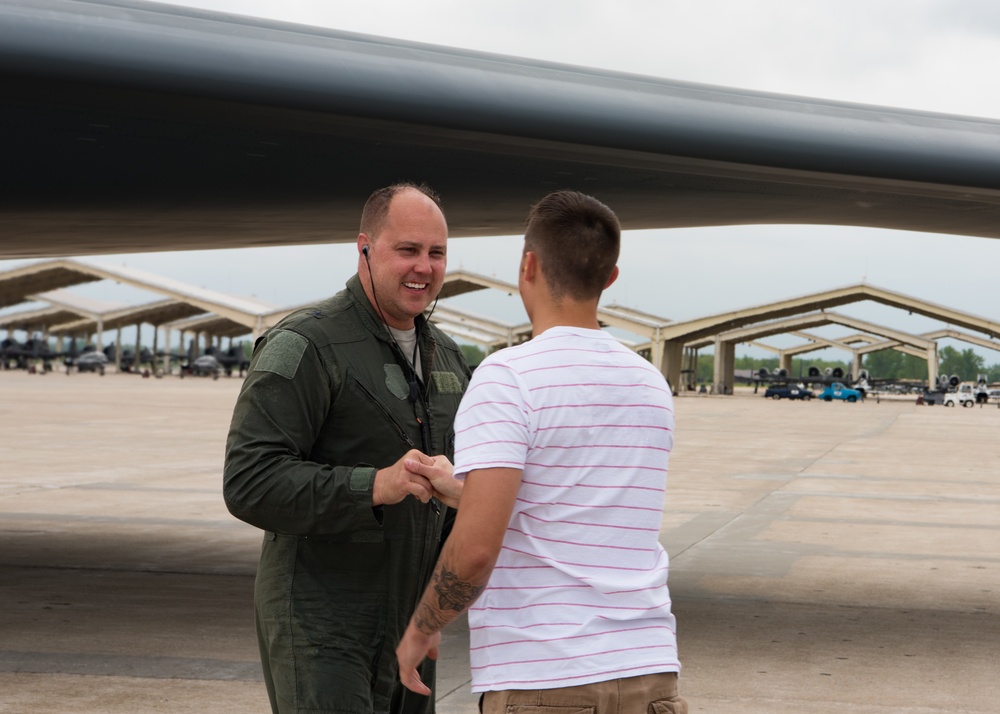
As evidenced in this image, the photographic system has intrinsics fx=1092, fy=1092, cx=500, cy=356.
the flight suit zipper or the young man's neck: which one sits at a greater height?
the young man's neck

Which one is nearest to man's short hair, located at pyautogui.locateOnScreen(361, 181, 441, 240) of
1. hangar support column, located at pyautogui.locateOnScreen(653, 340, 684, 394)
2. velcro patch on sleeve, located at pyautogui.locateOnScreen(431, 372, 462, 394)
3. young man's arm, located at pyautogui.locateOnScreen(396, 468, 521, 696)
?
velcro patch on sleeve, located at pyautogui.locateOnScreen(431, 372, 462, 394)

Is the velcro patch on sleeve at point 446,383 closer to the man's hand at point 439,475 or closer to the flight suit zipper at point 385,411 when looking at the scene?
the flight suit zipper at point 385,411

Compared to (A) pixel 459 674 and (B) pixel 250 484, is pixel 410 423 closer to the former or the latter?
(B) pixel 250 484

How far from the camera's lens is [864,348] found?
111 m

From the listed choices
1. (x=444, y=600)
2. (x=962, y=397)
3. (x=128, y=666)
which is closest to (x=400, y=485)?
(x=444, y=600)

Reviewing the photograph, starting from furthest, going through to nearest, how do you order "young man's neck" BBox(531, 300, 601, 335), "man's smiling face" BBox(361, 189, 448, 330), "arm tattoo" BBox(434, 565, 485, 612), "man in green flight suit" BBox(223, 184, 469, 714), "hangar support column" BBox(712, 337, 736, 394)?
1. "hangar support column" BBox(712, 337, 736, 394)
2. "man's smiling face" BBox(361, 189, 448, 330)
3. "man in green flight suit" BBox(223, 184, 469, 714)
4. "young man's neck" BBox(531, 300, 601, 335)
5. "arm tattoo" BBox(434, 565, 485, 612)

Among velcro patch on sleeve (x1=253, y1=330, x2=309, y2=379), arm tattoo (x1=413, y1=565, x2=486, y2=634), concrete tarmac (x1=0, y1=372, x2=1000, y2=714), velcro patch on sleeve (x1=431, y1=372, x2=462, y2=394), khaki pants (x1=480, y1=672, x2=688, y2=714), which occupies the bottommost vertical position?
concrete tarmac (x1=0, y1=372, x2=1000, y2=714)

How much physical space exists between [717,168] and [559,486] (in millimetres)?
4938

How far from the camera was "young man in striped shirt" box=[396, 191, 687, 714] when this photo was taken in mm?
2529

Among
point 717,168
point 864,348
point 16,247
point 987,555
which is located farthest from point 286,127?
point 864,348

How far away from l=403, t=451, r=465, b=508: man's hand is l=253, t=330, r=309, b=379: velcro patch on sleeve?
540mm

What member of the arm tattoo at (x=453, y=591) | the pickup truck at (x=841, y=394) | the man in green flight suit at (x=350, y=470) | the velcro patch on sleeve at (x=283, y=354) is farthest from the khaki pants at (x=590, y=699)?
the pickup truck at (x=841, y=394)

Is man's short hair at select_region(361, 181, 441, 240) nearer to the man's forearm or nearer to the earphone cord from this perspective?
the earphone cord

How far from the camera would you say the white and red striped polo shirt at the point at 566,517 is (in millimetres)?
2537
